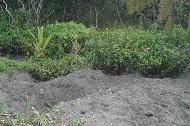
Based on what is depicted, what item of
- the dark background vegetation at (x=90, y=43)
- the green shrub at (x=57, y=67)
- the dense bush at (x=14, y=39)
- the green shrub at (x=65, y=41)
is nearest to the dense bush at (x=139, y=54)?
the dark background vegetation at (x=90, y=43)

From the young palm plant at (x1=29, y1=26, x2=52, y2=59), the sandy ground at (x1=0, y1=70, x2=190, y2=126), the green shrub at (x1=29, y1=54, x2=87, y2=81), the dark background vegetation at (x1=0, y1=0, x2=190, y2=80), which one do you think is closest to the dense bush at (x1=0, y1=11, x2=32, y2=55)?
the dark background vegetation at (x1=0, y1=0, x2=190, y2=80)

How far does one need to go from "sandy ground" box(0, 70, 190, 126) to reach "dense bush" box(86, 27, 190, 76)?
237 mm

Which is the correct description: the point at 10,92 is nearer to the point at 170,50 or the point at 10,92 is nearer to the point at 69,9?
the point at 170,50

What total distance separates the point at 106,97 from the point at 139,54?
200 cm

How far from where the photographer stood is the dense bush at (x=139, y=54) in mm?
7320

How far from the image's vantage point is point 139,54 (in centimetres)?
733

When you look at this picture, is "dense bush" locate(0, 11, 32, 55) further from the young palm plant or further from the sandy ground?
the sandy ground

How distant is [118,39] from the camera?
7.76 metres

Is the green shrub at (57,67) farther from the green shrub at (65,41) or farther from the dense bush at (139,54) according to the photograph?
the green shrub at (65,41)

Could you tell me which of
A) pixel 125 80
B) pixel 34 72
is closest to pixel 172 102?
pixel 125 80

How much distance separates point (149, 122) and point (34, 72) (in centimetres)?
296

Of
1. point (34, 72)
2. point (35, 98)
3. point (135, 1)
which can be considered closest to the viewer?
point (135, 1)

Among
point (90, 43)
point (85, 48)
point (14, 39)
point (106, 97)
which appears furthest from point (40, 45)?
point (106, 97)

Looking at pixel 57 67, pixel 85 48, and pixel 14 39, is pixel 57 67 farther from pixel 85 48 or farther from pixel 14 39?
Result: pixel 14 39
